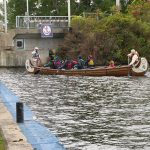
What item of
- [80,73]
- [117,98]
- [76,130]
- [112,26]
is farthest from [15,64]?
[76,130]

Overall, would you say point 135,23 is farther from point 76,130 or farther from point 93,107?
point 76,130

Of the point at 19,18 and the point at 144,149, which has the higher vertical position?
the point at 19,18

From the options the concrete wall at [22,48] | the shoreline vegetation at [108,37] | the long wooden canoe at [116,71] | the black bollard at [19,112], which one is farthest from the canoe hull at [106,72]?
the black bollard at [19,112]

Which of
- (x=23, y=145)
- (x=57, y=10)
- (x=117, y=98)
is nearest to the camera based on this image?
(x=23, y=145)

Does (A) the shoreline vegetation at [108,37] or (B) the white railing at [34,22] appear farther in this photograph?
(B) the white railing at [34,22]

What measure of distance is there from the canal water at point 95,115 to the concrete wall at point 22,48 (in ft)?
83.7

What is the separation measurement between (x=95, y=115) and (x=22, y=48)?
3743 cm

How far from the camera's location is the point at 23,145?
1092 cm

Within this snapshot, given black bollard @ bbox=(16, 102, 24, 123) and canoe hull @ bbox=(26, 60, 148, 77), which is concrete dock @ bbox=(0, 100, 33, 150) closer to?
black bollard @ bbox=(16, 102, 24, 123)

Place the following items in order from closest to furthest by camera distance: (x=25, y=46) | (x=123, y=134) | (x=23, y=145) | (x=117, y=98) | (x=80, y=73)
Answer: (x=23, y=145) < (x=123, y=134) < (x=117, y=98) < (x=80, y=73) < (x=25, y=46)

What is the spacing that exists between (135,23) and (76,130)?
3724 cm

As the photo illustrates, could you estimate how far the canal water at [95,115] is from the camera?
41.3ft

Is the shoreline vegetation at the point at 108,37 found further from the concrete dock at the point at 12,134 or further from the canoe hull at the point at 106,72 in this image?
the concrete dock at the point at 12,134

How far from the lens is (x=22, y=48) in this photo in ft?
175
